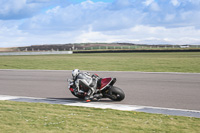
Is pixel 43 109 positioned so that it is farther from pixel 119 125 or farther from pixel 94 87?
pixel 119 125

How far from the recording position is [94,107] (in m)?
8.70

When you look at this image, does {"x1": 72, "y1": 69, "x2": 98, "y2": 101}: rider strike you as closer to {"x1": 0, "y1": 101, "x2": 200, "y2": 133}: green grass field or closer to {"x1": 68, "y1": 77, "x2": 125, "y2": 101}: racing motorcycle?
{"x1": 68, "y1": 77, "x2": 125, "y2": 101}: racing motorcycle

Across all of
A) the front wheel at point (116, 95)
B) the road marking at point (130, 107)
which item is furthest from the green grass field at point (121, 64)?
the road marking at point (130, 107)

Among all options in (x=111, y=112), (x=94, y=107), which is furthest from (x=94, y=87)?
(x=111, y=112)

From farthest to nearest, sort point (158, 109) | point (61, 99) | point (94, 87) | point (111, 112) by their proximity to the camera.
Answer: point (61, 99) < point (94, 87) < point (158, 109) < point (111, 112)

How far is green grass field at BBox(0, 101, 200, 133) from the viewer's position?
6.05 meters

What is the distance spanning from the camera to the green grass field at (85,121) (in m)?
6.05

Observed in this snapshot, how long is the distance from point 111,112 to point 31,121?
7.09 ft

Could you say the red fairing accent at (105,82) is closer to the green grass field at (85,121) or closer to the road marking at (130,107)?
the road marking at (130,107)

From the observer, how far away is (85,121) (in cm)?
677

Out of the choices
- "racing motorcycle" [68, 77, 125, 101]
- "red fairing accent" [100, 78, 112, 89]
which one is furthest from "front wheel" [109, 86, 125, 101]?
"red fairing accent" [100, 78, 112, 89]

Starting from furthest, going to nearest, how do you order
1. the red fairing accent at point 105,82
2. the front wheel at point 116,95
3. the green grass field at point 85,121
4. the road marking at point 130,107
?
the front wheel at point 116,95 → the red fairing accent at point 105,82 → the road marking at point 130,107 → the green grass field at point 85,121

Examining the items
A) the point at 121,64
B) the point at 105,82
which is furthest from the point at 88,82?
the point at 121,64

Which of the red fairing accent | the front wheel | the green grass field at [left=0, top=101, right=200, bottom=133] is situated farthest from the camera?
the front wheel
